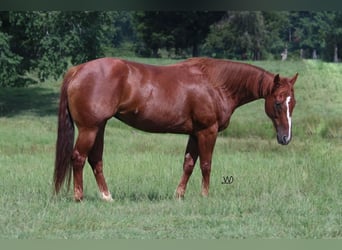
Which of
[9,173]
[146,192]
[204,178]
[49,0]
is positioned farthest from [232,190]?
[49,0]

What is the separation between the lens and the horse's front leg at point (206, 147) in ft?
21.7

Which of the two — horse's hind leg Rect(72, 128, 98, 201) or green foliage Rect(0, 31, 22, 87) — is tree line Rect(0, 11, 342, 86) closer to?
green foliage Rect(0, 31, 22, 87)

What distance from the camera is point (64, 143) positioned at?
6246mm

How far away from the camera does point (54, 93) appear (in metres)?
26.4

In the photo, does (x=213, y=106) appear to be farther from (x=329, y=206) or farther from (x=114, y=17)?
(x=114, y=17)

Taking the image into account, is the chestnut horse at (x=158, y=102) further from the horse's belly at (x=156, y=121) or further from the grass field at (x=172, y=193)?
the grass field at (x=172, y=193)

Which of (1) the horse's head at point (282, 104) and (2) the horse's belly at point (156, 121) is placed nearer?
(2) the horse's belly at point (156, 121)

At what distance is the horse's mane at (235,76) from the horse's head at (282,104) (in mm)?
136

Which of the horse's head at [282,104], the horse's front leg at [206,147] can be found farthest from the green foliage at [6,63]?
the horse's head at [282,104]

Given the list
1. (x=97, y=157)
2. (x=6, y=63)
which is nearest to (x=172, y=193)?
(x=97, y=157)

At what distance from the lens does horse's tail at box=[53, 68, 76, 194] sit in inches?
243

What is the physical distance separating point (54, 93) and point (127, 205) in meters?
21.3

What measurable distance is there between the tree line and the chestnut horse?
88 cm

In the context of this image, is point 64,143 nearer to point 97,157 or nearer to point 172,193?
point 97,157
